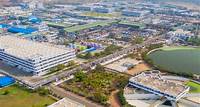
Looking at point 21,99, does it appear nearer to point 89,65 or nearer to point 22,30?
point 89,65

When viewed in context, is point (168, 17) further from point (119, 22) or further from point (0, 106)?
point (0, 106)

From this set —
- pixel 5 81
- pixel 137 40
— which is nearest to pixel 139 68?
pixel 137 40

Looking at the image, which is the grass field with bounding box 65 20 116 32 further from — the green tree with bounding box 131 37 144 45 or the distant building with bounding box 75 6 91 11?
the distant building with bounding box 75 6 91 11

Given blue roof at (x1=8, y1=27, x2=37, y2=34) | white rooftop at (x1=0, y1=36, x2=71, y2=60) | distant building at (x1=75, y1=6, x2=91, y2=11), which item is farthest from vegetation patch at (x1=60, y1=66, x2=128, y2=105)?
distant building at (x1=75, y1=6, x2=91, y2=11)

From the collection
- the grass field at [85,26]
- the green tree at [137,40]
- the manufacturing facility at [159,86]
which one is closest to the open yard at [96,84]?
the manufacturing facility at [159,86]

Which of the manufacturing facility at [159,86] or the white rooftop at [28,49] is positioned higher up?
the white rooftop at [28,49]

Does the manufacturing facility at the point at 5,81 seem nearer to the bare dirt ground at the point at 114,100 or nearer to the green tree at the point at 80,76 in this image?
the green tree at the point at 80,76
